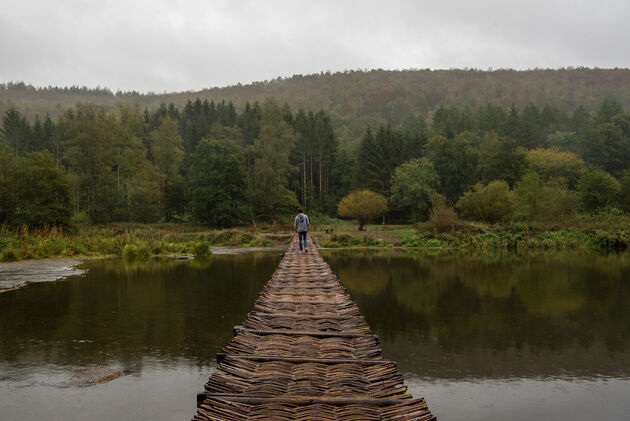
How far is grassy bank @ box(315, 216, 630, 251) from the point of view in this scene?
124 ft

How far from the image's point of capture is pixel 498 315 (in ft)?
48.8

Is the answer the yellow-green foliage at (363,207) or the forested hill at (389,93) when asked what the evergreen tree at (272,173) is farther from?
the forested hill at (389,93)

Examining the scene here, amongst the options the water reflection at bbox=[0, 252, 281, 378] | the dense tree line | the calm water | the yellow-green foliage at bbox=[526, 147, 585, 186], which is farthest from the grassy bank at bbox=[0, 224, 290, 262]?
the yellow-green foliage at bbox=[526, 147, 585, 186]

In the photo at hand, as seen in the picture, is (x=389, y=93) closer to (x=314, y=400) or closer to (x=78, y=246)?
(x=78, y=246)

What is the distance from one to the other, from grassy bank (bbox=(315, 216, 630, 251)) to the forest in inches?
111

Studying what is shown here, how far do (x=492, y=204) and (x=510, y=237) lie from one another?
6.21 m

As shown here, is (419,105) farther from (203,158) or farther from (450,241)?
(450,241)

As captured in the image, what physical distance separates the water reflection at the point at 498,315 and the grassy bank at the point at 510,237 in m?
11.0

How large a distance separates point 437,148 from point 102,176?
41.8 meters

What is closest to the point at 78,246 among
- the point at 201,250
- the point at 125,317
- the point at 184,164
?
the point at 201,250

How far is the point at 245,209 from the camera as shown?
58.3m

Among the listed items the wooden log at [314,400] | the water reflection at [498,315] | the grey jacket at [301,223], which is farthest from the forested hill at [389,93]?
the wooden log at [314,400]

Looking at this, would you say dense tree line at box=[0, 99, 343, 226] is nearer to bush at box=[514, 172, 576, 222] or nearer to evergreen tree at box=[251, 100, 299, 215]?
evergreen tree at box=[251, 100, 299, 215]

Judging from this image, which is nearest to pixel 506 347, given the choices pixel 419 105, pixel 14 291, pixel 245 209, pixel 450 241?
pixel 14 291
